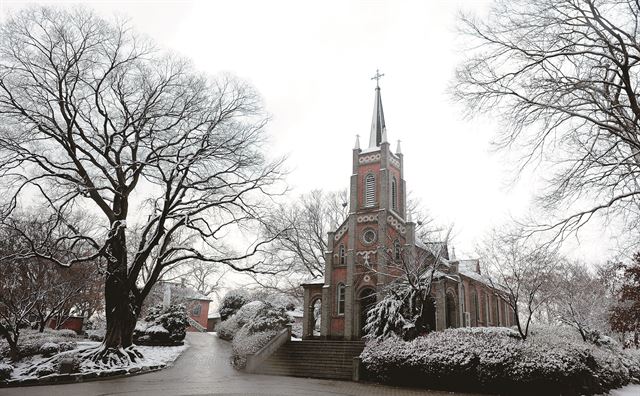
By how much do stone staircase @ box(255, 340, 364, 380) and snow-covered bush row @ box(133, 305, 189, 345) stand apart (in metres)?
6.87

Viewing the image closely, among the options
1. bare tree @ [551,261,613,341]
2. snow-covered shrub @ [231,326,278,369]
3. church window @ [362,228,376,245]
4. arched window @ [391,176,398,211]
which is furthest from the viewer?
arched window @ [391,176,398,211]

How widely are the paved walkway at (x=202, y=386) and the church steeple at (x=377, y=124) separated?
19211 mm

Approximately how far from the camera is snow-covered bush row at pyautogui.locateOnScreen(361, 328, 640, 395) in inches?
557

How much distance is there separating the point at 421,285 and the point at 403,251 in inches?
122

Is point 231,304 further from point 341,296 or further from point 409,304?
point 409,304

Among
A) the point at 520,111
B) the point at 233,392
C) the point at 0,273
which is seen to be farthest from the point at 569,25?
the point at 0,273

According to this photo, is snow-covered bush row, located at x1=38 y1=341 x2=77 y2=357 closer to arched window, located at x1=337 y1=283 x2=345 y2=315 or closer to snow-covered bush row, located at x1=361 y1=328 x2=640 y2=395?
snow-covered bush row, located at x1=361 y1=328 x2=640 y2=395

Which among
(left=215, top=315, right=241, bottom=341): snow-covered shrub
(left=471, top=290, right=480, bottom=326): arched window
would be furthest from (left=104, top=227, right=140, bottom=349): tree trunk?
(left=471, top=290, right=480, bottom=326): arched window

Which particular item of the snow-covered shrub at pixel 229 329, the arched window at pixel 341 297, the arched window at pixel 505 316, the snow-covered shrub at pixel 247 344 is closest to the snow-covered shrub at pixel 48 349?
the snow-covered shrub at pixel 247 344

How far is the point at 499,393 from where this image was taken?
1484 centimetres

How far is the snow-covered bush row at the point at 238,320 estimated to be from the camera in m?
30.3

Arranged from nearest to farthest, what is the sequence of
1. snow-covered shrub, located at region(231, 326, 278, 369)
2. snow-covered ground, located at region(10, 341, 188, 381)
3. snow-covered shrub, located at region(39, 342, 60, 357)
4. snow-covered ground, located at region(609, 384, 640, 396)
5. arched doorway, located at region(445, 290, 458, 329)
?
snow-covered ground, located at region(10, 341, 188, 381) → snow-covered ground, located at region(609, 384, 640, 396) → snow-covered shrub, located at region(39, 342, 60, 357) → snow-covered shrub, located at region(231, 326, 278, 369) → arched doorway, located at region(445, 290, 458, 329)

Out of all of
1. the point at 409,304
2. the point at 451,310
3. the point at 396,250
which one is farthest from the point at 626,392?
the point at 396,250

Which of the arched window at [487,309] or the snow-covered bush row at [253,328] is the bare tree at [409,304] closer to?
the snow-covered bush row at [253,328]
